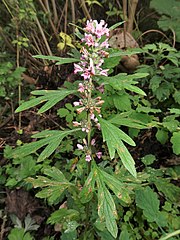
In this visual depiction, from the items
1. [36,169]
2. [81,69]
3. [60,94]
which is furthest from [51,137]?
[36,169]

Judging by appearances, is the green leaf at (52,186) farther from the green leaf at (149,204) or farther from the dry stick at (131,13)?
the dry stick at (131,13)

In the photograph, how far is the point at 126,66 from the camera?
261 centimetres

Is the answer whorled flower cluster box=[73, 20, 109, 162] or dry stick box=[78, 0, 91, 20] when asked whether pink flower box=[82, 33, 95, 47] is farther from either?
dry stick box=[78, 0, 91, 20]

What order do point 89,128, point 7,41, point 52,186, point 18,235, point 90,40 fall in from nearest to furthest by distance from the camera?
point 90,40 < point 89,128 < point 52,186 < point 18,235 < point 7,41

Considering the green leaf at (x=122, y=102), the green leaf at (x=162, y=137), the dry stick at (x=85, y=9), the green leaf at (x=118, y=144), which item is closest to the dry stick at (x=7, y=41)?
the dry stick at (x=85, y=9)

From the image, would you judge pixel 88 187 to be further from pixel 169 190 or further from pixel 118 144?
pixel 169 190

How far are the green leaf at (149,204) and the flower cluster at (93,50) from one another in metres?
0.72

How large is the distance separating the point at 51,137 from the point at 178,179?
108 centimetres

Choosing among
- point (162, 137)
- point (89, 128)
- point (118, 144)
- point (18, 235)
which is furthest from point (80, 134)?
point (18, 235)

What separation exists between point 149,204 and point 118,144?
664mm

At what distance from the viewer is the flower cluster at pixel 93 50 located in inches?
47.4

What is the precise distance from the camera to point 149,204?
163cm

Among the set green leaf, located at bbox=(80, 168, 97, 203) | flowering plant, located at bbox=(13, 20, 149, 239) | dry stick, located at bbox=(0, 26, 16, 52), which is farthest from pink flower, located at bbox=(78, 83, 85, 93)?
dry stick, located at bbox=(0, 26, 16, 52)

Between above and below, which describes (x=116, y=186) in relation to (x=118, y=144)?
below
